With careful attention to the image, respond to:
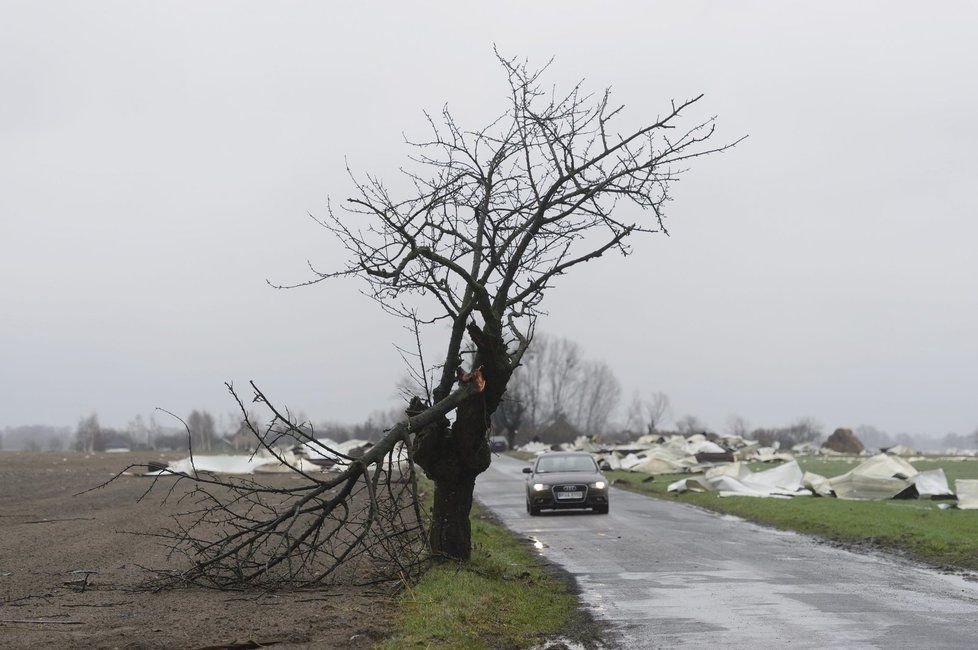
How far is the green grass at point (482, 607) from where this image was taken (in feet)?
28.4

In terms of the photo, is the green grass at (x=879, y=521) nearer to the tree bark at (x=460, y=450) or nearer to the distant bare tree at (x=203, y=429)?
the tree bark at (x=460, y=450)

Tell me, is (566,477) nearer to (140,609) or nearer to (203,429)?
(140,609)

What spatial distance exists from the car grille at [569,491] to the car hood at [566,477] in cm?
10

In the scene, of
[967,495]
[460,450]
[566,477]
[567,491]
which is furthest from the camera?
[967,495]

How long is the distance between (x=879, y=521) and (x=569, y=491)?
7.16 metres

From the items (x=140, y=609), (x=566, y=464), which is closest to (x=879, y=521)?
(x=566, y=464)

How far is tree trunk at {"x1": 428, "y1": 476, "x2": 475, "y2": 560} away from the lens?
12.9 m

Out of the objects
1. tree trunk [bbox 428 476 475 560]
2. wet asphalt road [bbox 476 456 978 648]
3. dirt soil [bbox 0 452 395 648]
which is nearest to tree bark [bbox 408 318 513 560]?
tree trunk [bbox 428 476 475 560]

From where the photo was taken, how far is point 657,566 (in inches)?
578

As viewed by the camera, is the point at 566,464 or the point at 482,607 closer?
the point at 482,607

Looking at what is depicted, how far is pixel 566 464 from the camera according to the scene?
2659 centimetres

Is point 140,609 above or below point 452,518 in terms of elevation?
below

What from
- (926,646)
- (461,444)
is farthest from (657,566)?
(926,646)

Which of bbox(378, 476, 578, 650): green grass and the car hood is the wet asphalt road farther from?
the car hood
